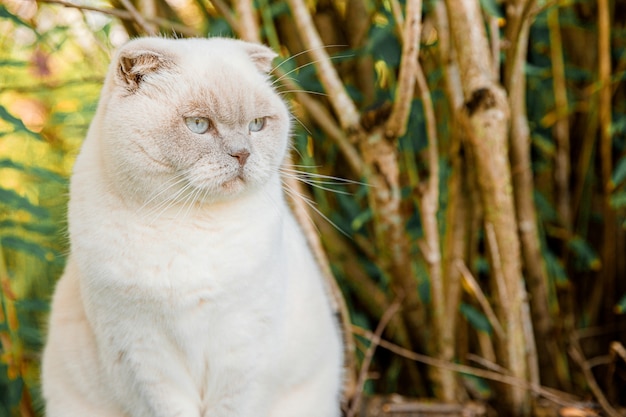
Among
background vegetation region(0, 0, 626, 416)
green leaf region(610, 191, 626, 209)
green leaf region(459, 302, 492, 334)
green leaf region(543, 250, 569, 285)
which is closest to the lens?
background vegetation region(0, 0, 626, 416)


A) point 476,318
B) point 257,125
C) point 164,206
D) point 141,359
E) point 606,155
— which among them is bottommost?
point 476,318

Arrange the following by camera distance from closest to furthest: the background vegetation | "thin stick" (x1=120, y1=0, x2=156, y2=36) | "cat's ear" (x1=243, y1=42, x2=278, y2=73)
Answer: "cat's ear" (x1=243, y1=42, x2=278, y2=73) → "thin stick" (x1=120, y1=0, x2=156, y2=36) → the background vegetation

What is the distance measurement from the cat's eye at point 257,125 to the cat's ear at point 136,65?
0.17 m

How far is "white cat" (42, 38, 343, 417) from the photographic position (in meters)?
1.07

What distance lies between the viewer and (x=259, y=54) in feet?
3.95

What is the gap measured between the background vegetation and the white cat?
0.18 meters

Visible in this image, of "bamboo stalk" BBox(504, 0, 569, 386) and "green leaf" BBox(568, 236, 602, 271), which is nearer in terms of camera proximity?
"bamboo stalk" BBox(504, 0, 569, 386)

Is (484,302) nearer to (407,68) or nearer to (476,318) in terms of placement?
(476,318)

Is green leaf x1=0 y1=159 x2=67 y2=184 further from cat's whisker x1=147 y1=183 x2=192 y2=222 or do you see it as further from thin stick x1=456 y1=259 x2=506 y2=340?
thin stick x1=456 y1=259 x2=506 y2=340

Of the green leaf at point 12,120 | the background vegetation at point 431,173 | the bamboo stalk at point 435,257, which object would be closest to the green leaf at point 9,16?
the background vegetation at point 431,173

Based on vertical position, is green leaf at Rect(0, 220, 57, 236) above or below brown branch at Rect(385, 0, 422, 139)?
below

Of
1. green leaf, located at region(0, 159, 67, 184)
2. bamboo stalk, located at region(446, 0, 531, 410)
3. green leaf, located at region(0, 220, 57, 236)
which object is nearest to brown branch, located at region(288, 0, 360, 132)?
bamboo stalk, located at region(446, 0, 531, 410)

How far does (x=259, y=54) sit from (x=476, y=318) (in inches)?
37.8

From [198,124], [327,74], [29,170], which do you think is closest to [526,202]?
[327,74]
